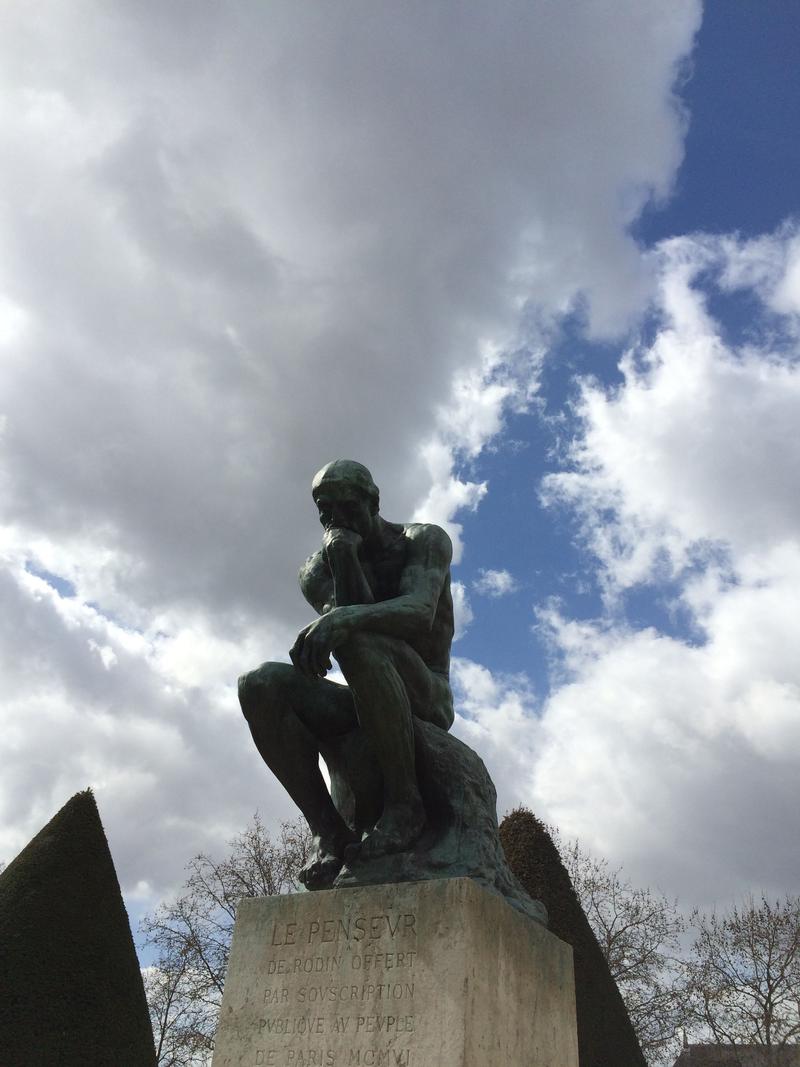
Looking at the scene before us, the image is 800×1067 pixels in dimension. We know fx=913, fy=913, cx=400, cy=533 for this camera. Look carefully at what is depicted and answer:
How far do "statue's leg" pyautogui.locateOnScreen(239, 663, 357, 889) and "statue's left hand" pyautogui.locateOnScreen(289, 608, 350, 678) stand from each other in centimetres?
33

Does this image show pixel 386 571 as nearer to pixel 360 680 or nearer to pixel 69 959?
pixel 360 680

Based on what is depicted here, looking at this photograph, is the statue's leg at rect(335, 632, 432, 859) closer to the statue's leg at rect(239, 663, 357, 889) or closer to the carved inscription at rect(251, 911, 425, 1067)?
the statue's leg at rect(239, 663, 357, 889)

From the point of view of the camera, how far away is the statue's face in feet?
17.6

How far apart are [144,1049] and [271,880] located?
16748 mm

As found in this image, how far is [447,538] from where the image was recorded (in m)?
5.64

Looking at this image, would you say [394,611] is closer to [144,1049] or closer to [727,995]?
[144,1049]

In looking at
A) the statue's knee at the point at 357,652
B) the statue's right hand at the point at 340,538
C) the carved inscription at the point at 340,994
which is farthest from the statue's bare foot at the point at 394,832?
the statue's right hand at the point at 340,538

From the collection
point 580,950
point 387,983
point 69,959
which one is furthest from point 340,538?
point 580,950

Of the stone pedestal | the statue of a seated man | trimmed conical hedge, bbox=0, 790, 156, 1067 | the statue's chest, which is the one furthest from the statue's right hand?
trimmed conical hedge, bbox=0, 790, 156, 1067

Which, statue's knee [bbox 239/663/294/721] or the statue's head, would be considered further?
the statue's head

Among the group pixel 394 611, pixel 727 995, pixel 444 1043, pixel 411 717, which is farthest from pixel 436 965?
pixel 727 995

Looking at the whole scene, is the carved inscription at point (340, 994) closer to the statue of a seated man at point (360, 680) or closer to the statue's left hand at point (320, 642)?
the statue of a seated man at point (360, 680)

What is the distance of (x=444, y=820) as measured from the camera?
4.83 meters

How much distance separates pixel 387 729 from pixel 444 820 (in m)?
0.58
